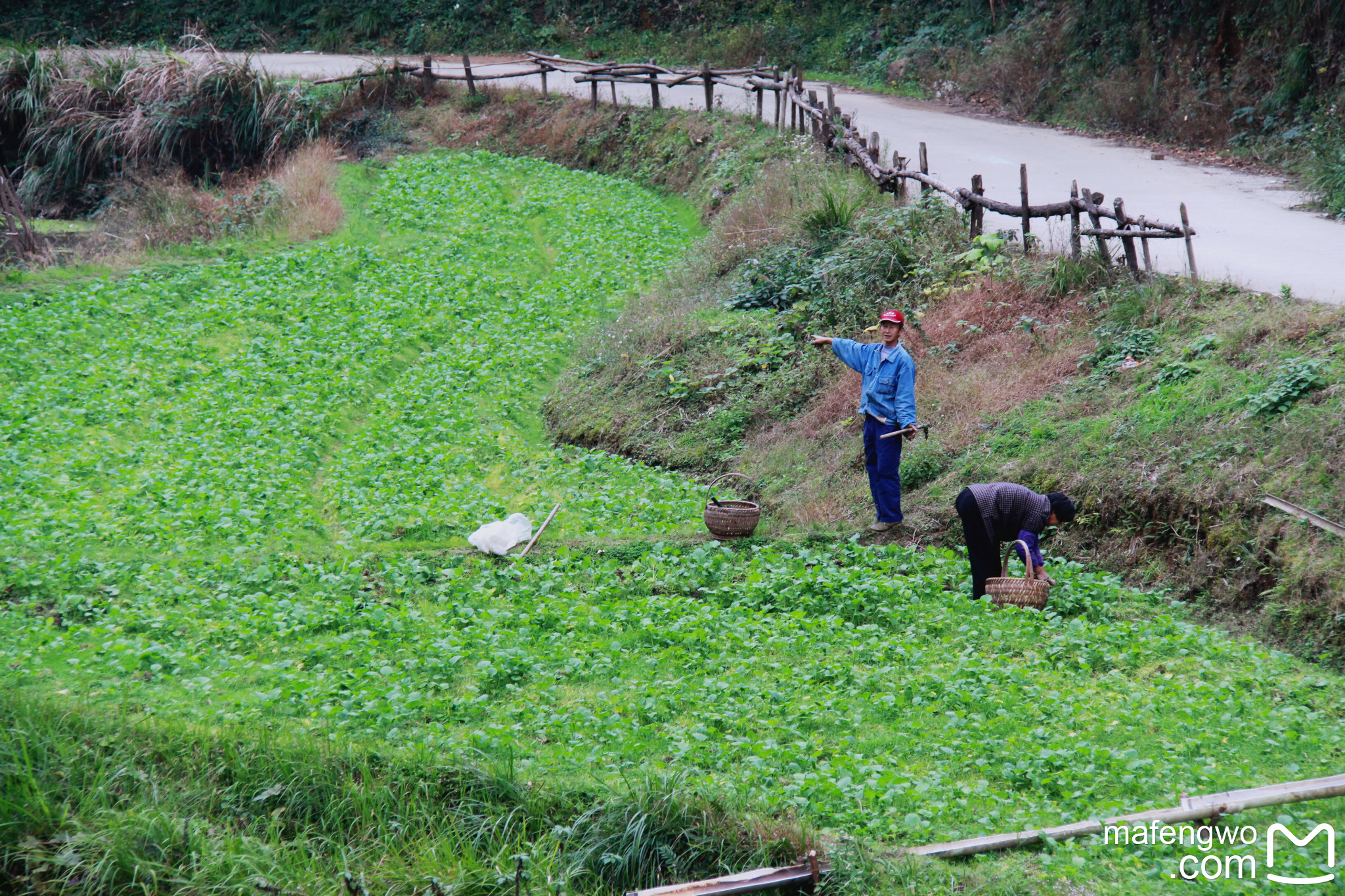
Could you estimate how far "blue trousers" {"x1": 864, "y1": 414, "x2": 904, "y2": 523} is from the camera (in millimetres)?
9914

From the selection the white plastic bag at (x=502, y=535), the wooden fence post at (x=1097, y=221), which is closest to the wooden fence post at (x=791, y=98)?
the wooden fence post at (x=1097, y=221)

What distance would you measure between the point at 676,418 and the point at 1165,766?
8273 millimetres

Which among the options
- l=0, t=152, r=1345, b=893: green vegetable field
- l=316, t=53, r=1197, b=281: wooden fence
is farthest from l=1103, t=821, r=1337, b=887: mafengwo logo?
l=316, t=53, r=1197, b=281: wooden fence

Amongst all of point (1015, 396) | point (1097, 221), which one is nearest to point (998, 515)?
point (1015, 396)

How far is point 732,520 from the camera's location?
33.0ft

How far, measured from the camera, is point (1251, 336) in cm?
1008

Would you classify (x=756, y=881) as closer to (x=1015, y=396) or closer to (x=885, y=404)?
(x=885, y=404)

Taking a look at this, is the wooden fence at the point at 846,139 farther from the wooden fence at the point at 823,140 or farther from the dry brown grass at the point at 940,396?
the dry brown grass at the point at 940,396

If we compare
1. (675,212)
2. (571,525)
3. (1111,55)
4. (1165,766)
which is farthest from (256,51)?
(1165,766)

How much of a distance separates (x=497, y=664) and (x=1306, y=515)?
621 centimetres

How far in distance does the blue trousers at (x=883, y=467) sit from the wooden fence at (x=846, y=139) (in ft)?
13.0

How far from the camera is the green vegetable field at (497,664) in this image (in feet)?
19.7

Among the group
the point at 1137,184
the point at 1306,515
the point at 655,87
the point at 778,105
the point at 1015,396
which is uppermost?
the point at 655,87

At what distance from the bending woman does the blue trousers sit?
1273 millimetres
